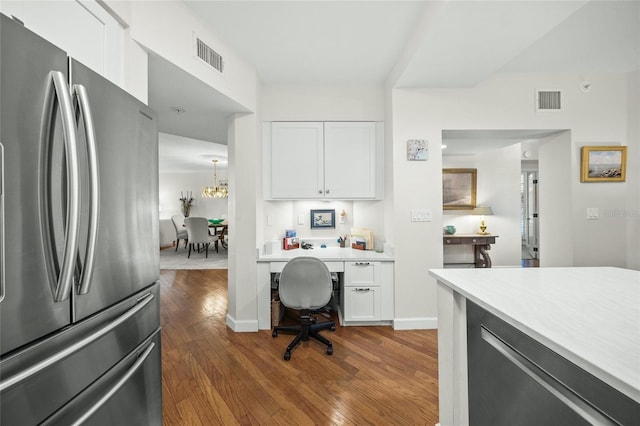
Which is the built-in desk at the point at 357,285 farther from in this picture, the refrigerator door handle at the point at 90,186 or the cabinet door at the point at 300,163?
the refrigerator door handle at the point at 90,186

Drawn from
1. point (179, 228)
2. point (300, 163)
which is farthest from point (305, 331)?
point (179, 228)

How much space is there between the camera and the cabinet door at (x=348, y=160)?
2.97m

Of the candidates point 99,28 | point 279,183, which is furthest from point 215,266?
point 99,28

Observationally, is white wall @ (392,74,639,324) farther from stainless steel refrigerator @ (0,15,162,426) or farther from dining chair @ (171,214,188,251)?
dining chair @ (171,214,188,251)

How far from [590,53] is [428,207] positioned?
2034 millimetres

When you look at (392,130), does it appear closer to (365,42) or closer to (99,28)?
(365,42)

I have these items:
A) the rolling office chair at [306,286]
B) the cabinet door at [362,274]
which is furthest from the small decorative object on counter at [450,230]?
the rolling office chair at [306,286]

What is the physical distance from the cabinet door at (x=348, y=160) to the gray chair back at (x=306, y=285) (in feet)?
3.38

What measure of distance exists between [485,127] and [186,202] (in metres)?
8.86

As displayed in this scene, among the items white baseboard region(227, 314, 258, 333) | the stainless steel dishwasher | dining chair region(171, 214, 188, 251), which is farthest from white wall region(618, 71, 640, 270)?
dining chair region(171, 214, 188, 251)

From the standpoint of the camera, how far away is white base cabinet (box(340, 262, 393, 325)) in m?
2.68

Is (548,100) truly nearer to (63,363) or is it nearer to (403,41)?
(403,41)

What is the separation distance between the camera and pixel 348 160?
2.98 metres

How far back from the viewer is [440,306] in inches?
50.7
